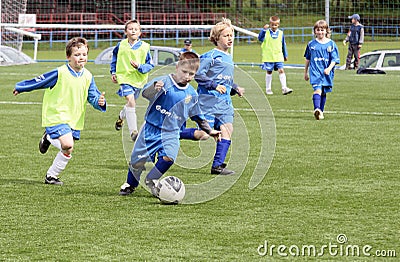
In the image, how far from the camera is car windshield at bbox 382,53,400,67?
27.6m

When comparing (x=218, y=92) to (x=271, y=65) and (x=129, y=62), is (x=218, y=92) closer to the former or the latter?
(x=129, y=62)

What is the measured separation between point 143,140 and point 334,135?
17.6ft

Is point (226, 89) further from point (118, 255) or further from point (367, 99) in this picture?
point (367, 99)

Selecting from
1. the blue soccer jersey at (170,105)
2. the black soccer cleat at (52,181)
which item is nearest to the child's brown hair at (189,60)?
the blue soccer jersey at (170,105)

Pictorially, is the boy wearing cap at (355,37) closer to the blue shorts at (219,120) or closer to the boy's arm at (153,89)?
the blue shorts at (219,120)

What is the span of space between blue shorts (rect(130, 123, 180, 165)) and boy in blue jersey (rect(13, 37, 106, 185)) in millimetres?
779

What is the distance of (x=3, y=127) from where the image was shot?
45.2 ft

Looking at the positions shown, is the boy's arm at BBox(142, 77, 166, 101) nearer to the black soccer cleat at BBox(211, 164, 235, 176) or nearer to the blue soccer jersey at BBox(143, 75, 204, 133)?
the blue soccer jersey at BBox(143, 75, 204, 133)

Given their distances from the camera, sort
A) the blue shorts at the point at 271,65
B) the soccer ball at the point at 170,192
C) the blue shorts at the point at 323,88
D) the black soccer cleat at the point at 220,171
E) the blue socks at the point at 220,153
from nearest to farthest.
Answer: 1. the soccer ball at the point at 170,192
2. the black soccer cleat at the point at 220,171
3. the blue socks at the point at 220,153
4. the blue shorts at the point at 323,88
5. the blue shorts at the point at 271,65

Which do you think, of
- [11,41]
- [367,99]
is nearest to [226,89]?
[367,99]

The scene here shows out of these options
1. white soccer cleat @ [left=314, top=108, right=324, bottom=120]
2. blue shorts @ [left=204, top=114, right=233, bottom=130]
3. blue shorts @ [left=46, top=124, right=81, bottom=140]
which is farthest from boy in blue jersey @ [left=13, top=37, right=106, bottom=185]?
white soccer cleat @ [left=314, top=108, right=324, bottom=120]

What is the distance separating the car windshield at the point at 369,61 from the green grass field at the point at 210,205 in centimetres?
1487

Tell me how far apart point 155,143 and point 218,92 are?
5.68ft

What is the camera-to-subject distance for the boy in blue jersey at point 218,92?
381 inches
